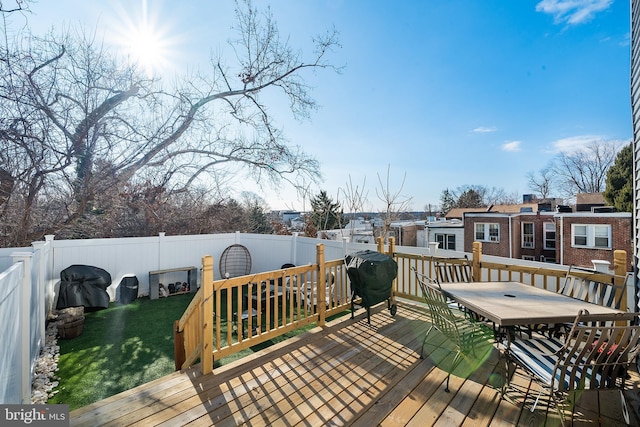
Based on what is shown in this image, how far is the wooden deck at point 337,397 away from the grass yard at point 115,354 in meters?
1.26

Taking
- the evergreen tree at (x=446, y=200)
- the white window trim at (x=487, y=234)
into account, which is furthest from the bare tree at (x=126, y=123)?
the evergreen tree at (x=446, y=200)

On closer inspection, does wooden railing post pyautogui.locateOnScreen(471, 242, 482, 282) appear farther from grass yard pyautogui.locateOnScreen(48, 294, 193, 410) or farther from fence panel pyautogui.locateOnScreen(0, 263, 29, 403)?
fence panel pyautogui.locateOnScreen(0, 263, 29, 403)

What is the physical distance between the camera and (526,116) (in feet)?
29.3

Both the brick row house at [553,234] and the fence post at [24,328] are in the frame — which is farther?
the brick row house at [553,234]

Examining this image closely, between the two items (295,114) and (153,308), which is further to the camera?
(295,114)

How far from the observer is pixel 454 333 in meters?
2.45

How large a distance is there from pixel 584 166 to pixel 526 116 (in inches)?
703

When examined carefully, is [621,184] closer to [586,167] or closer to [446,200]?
[586,167]

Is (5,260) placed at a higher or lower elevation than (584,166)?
lower

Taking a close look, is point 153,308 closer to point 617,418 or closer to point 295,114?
point 617,418

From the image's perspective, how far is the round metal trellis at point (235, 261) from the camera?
793cm

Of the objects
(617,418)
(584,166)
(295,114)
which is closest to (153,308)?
(617,418)

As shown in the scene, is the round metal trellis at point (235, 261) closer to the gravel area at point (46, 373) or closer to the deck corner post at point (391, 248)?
the gravel area at point (46, 373)

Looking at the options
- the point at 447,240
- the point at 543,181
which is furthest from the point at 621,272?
the point at 543,181
